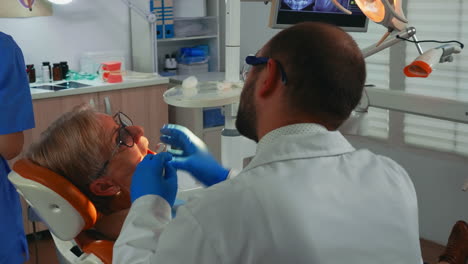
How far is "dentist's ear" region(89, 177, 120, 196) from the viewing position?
61.0 inches

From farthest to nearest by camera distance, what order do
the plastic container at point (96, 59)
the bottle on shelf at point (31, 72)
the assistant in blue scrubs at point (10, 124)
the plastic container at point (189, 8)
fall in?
the plastic container at point (189, 8) < the plastic container at point (96, 59) < the bottle on shelf at point (31, 72) < the assistant in blue scrubs at point (10, 124)

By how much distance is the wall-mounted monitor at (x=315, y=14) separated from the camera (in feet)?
7.15

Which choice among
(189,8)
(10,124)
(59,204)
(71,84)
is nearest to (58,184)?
(59,204)

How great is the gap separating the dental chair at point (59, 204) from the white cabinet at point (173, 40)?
2548 mm

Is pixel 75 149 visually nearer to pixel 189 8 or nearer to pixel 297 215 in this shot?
pixel 297 215

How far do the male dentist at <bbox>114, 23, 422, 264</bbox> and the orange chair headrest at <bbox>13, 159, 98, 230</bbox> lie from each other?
0.23 metres

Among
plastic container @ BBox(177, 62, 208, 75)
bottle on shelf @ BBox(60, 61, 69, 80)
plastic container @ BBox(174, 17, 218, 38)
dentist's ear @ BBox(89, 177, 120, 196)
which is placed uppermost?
plastic container @ BBox(174, 17, 218, 38)

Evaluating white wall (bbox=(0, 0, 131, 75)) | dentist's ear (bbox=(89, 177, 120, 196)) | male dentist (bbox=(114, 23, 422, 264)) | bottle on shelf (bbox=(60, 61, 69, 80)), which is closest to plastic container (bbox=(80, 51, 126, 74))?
white wall (bbox=(0, 0, 131, 75))

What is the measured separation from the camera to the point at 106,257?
1.41 m

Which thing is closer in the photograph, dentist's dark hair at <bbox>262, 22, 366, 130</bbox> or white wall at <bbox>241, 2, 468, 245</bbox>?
dentist's dark hair at <bbox>262, 22, 366, 130</bbox>

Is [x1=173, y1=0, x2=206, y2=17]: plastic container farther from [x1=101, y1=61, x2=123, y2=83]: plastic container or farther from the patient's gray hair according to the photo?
the patient's gray hair

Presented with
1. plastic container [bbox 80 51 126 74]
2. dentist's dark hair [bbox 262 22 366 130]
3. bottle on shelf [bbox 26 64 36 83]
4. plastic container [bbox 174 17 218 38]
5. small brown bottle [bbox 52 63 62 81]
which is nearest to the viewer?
dentist's dark hair [bbox 262 22 366 130]

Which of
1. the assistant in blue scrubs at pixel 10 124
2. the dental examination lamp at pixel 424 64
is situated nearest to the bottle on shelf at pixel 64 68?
the assistant in blue scrubs at pixel 10 124

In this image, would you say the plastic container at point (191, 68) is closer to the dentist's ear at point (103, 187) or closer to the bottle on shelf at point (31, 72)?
the bottle on shelf at point (31, 72)
